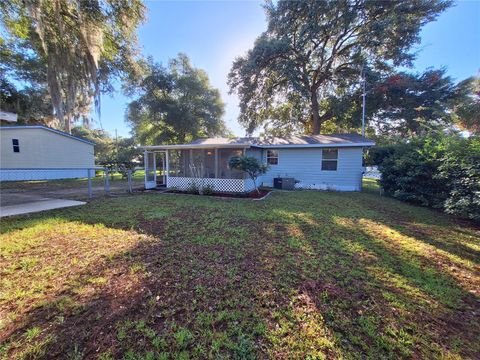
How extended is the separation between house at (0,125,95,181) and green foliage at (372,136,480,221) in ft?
55.9

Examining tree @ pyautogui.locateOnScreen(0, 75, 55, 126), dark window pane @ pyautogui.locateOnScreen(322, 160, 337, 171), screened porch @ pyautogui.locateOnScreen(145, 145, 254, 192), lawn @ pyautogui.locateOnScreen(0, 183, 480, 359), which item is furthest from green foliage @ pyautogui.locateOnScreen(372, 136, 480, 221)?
tree @ pyautogui.locateOnScreen(0, 75, 55, 126)

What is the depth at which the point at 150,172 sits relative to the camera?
11000mm

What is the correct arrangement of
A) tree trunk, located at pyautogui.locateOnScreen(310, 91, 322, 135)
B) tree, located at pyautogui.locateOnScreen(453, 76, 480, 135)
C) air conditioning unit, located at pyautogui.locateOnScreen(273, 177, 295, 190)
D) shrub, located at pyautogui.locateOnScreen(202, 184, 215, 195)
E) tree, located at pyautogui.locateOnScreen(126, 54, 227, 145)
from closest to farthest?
shrub, located at pyautogui.locateOnScreen(202, 184, 215, 195) → air conditioning unit, located at pyautogui.locateOnScreen(273, 177, 295, 190) → tree, located at pyautogui.locateOnScreen(453, 76, 480, 135) → tree trunk, located at pyautogui.locateOnScreen(310, 91, 322, 135) → tree, located at pyautogui.locateOnScreen(126, 54, 227, 145)

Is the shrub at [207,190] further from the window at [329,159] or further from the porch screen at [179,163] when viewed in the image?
the window at [329,159]

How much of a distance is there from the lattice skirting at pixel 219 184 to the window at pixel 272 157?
251 cm

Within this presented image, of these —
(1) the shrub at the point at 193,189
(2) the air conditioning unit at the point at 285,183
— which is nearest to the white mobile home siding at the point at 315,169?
(2) the air conditioning unit at the point at 285,183

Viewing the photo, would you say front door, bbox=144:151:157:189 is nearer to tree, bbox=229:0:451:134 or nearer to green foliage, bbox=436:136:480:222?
tree, bbox=229:0:451:134

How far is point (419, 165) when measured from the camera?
6.81 meters

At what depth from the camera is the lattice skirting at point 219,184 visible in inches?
366

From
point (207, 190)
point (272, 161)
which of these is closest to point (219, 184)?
point (207, 190)

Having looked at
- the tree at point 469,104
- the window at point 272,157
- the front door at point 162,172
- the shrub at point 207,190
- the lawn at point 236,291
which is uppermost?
the tree at point 469,104

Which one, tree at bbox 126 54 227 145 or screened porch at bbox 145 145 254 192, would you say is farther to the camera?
tree at bbox 126 54 227 145

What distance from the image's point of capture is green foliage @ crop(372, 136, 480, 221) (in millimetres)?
4938

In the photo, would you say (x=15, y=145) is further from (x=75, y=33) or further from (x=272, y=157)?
(x=272, y=157)
